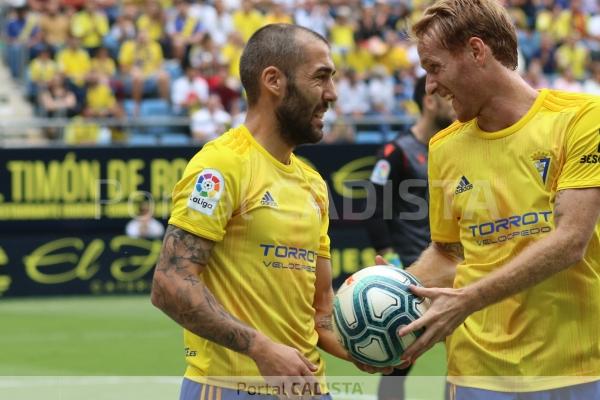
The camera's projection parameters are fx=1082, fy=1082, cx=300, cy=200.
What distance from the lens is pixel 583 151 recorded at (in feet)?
14.7

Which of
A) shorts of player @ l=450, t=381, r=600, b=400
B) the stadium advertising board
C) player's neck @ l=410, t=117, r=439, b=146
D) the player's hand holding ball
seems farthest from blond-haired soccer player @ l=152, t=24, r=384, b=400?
the stadium advertising board

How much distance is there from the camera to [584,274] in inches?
181

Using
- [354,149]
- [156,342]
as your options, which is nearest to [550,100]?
[156,342]

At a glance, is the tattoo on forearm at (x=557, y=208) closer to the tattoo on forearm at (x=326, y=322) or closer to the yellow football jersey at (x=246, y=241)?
the yellow football jersey at (x=246, y=241)

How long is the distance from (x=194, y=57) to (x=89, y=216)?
5.37m

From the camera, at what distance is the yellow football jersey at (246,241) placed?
444cm

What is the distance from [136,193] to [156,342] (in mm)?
4238

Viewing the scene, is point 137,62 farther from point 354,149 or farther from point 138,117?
point 354,149

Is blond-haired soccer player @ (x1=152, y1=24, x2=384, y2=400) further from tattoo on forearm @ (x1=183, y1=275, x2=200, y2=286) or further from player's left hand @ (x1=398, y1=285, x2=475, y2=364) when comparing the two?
player's left hand @ (x1=398, y1=285, x2=475, y2=364)

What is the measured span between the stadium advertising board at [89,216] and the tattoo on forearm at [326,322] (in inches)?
429

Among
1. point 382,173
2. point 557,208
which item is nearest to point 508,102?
point 557,208

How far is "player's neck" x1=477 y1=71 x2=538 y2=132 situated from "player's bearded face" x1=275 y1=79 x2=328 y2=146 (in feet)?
2.39

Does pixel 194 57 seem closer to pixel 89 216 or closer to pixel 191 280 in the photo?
pixel 89 216

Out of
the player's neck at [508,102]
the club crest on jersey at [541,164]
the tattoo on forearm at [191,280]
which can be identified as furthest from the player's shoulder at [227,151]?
the club crest on jersey at [541,164]
